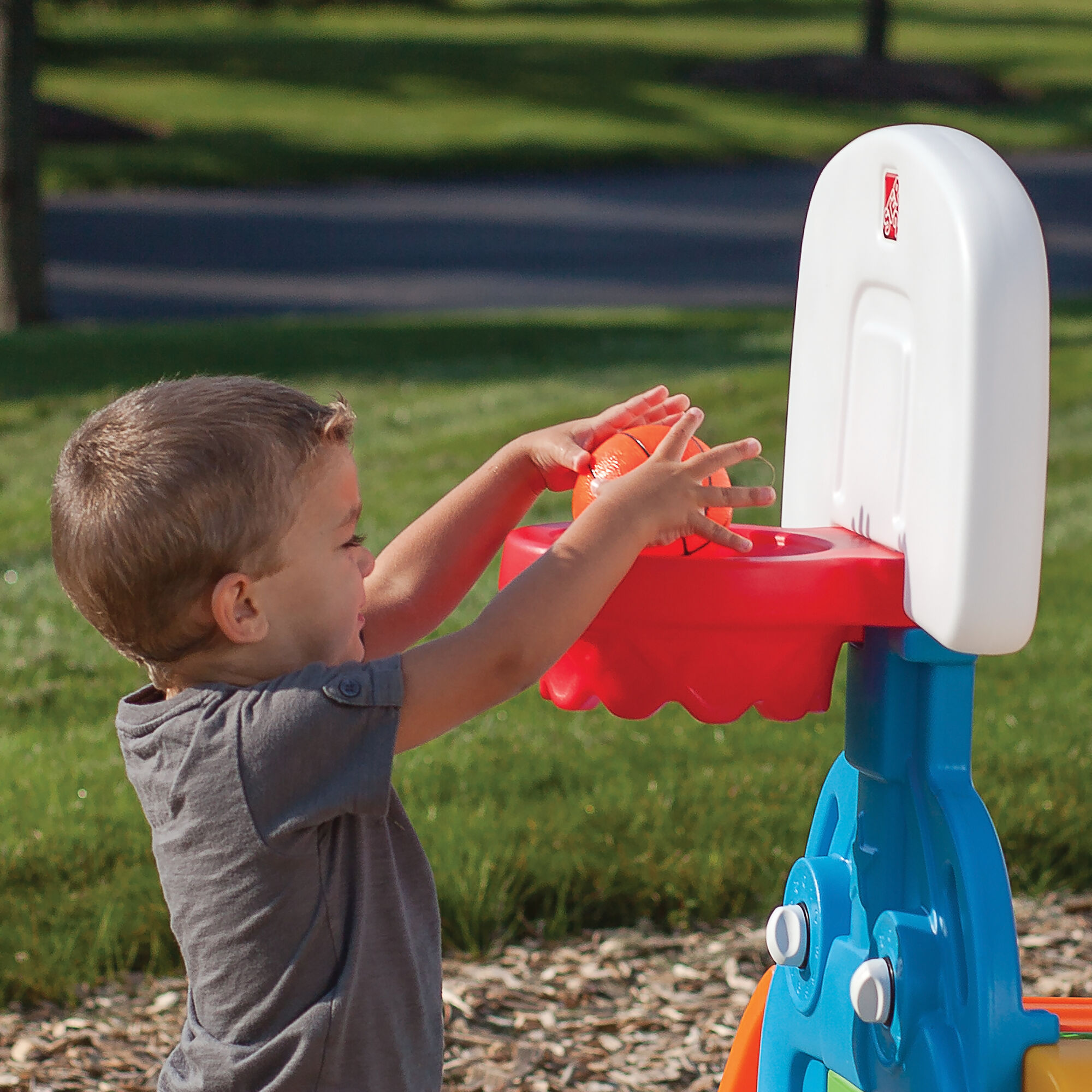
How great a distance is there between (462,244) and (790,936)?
1422cm

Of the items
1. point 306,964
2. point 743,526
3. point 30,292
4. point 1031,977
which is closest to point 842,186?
point 743,526

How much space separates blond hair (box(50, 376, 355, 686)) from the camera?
175 centimetres

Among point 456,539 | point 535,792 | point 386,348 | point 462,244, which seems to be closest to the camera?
point 456,539

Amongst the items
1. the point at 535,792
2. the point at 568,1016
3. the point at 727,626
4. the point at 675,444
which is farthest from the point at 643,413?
the point at 535,792

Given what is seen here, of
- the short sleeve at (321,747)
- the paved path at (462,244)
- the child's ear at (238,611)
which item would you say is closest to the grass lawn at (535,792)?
the short sleeve at (321,747)

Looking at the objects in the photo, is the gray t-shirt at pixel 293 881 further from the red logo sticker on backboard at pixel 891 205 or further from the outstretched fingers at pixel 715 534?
the red logo sticker on backboard at pixel 891 205

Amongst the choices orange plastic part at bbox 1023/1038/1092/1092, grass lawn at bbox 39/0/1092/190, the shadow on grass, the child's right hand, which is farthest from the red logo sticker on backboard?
grass lawn at bbox 39/0/1092/190

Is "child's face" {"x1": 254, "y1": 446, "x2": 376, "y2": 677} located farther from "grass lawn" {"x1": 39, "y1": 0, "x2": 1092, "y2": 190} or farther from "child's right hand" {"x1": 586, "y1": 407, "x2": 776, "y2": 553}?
"grass lawn" {"x1": 39, "y1": 0, "x2": 1092, "y2": 190}

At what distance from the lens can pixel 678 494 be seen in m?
1.87

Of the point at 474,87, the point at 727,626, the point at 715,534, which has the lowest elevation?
the point at 727,626

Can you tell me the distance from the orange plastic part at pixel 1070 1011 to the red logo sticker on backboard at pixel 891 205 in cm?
92

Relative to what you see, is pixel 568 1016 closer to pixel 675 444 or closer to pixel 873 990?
pixel 873 990

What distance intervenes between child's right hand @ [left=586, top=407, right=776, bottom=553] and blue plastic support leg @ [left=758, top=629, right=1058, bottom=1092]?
0.27m

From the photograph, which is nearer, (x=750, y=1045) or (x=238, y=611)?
(x=238, y=611)
